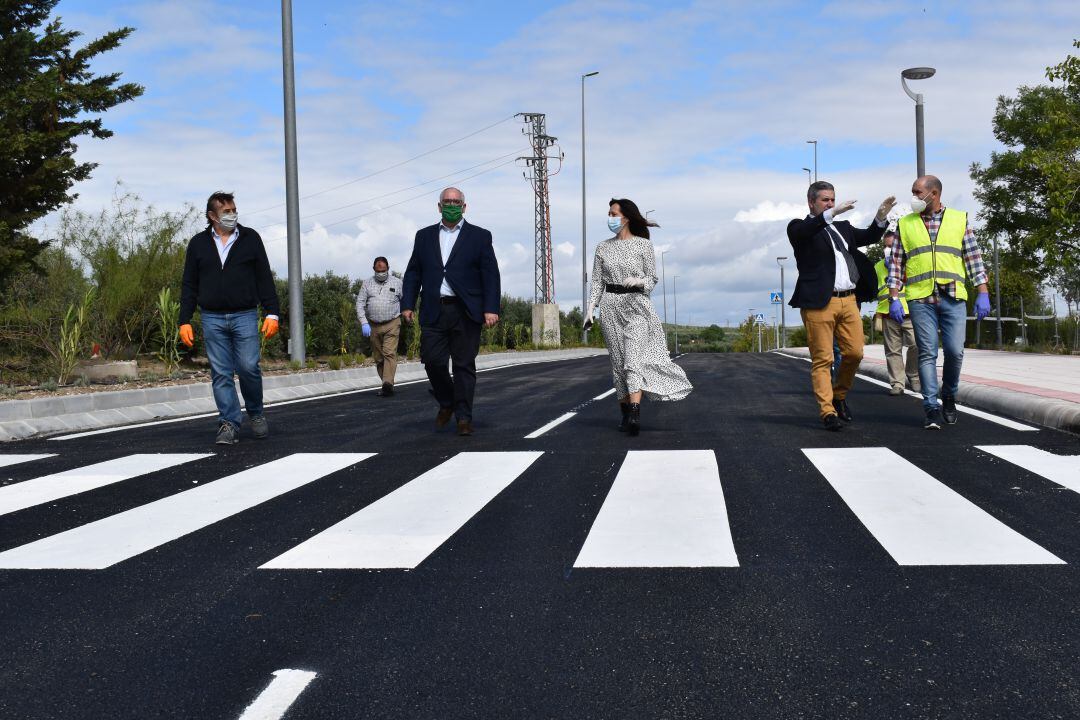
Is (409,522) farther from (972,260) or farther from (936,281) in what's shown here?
(972,260)

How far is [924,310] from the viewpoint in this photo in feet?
26.9

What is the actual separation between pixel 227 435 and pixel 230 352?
733 millimetres

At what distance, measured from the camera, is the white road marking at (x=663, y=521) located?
3916mm

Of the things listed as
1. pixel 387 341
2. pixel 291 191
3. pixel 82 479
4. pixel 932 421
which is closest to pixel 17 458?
pixel 82 479

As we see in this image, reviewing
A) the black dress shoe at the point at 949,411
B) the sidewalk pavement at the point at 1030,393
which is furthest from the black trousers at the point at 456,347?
the sidewalk pavement at the point at 1030,393

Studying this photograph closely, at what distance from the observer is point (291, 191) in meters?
16.0

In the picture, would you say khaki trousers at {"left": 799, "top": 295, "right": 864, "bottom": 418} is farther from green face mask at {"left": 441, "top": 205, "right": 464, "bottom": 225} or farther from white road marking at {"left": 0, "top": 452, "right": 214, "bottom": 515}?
white road marking at {"left": 0, "top": 452, "right": 214, "bottom": 515}

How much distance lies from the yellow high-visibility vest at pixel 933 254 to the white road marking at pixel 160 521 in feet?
15.8

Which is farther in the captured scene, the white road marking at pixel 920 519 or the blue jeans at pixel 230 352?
the blue jeans at pixel 230 352

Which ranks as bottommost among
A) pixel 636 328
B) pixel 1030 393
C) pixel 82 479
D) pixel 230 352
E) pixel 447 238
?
pixel 82 479

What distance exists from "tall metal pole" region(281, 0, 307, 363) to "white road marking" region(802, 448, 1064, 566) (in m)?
11.4

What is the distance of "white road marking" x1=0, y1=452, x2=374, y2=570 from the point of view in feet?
13.5

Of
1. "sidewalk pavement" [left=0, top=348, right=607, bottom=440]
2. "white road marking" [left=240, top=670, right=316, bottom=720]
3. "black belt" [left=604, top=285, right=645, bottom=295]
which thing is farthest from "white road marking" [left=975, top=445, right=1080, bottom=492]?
"sidewalk pavement" [left=0, top=348, right=607, bottom=440]

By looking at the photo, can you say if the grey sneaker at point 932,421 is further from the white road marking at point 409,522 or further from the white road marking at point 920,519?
the white road marking at point 409,522
